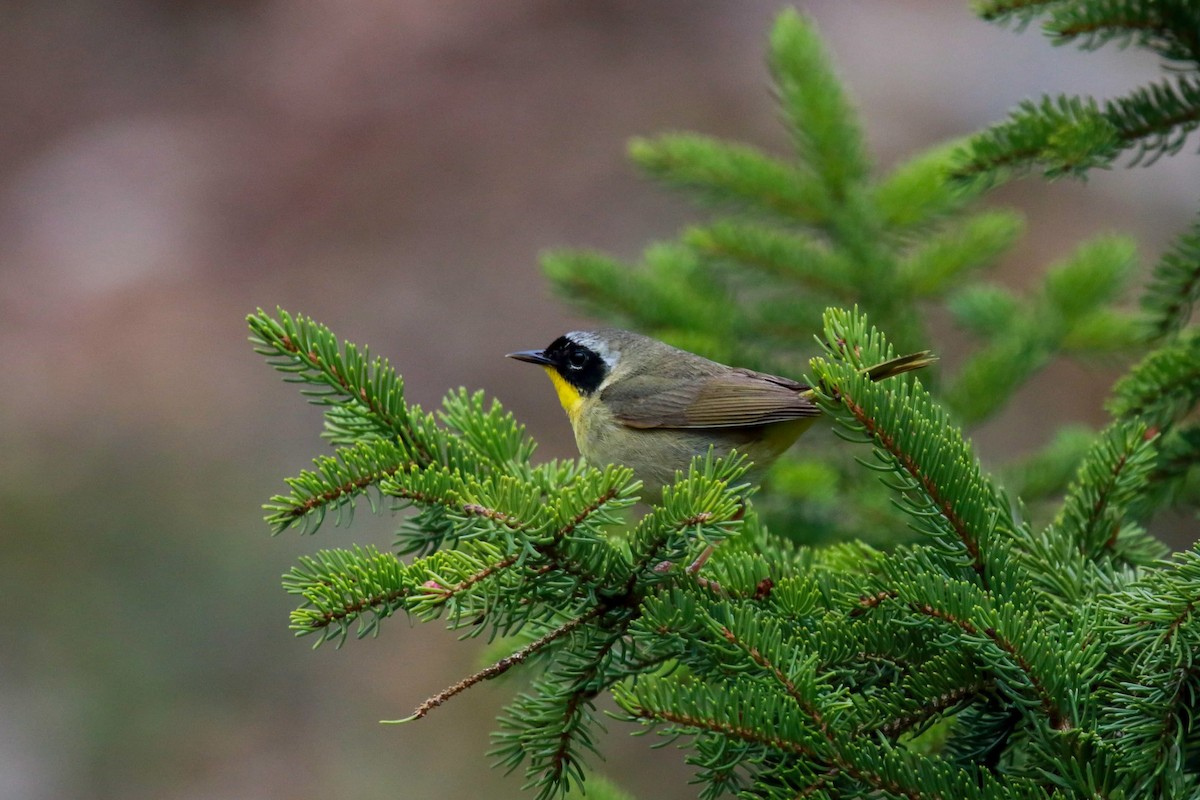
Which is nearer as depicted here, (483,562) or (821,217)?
(483,562)

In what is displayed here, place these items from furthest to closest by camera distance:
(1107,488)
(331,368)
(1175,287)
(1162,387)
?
(1175,287)
(1162,387)
(1107,488)
(331,368)

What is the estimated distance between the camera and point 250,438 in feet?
30.3

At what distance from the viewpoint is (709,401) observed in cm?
395

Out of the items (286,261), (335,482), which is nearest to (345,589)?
(335,482)

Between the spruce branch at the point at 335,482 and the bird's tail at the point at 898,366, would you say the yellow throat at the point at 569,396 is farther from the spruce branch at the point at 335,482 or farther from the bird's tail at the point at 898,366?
the spruce branch at the point at 335,482

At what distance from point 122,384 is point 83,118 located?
397 centimetres

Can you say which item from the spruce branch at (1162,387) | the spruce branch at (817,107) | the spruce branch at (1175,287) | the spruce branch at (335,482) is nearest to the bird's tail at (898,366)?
the spruce branch at (1162,387)

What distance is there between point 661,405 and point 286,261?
758 centimetres

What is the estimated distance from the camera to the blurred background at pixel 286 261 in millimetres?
7656

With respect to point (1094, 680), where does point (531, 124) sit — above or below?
above

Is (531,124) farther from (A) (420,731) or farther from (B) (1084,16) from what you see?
(B) (1084,16)

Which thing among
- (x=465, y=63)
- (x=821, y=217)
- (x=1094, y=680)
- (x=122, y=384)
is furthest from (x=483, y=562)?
(x=465, y=63)

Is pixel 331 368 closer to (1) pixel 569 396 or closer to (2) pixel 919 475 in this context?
(2) pixel 919 475

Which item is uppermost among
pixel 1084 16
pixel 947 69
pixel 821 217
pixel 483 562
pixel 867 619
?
pixel 947 69
